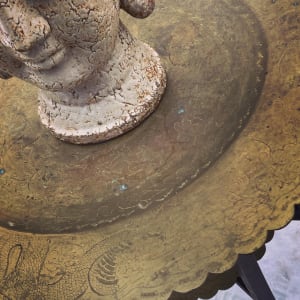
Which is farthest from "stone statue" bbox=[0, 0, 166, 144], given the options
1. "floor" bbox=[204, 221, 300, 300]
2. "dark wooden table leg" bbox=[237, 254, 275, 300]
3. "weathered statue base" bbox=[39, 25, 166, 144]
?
"floor" bbox=[204, 221, 300, 300]

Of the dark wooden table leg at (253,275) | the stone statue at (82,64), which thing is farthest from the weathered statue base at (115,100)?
the dark wooden table leg at (253,275)

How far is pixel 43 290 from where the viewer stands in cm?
73

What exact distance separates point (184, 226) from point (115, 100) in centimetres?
25

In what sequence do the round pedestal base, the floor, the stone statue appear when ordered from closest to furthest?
1. the stone statue
2. the round pedestal base
3. the floor

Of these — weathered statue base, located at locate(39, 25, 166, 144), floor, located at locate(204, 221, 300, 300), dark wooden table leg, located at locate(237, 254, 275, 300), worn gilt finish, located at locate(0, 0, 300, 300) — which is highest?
weathered statue base, located at locate(39, 25, 166, 144)

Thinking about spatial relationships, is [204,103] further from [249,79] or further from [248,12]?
[248,12]

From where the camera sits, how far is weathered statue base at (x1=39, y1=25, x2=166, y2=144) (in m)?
0.84

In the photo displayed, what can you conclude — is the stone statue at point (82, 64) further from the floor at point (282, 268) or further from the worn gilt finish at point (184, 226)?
the floor at point (282, 268)

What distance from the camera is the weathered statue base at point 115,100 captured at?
2.76 ft

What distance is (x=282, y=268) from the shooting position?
4.75 feet

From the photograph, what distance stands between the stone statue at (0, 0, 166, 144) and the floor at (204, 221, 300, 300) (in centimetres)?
76

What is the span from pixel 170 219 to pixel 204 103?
0.22 metres

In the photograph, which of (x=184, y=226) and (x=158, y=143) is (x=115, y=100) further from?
(x=184, y=226)

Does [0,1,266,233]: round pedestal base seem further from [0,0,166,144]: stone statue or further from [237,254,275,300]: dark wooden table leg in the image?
[237,254,275,300]: dark wooden table leg
